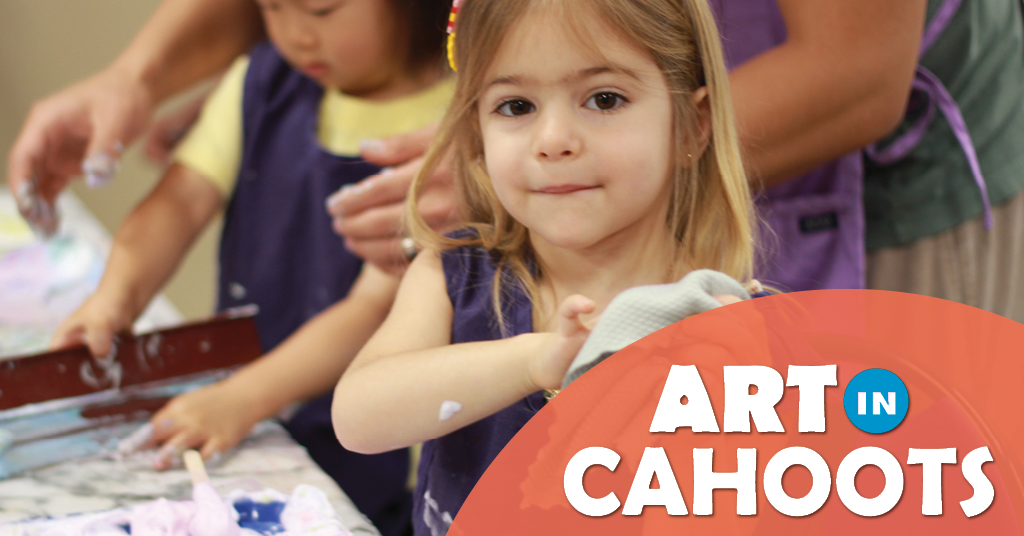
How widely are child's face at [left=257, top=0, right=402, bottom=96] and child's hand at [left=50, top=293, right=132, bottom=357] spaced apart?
0.37 metres

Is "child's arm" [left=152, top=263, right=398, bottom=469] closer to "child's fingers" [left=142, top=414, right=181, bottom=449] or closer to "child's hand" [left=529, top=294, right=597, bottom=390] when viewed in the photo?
"child's fingers" [left=142, top=414, right=181, bottom=449]

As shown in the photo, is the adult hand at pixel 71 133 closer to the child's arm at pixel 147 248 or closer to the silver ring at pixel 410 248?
the child's arm at pixel 147 248

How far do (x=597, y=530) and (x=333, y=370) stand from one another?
1.60ft

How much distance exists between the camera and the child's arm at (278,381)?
2.53 feet

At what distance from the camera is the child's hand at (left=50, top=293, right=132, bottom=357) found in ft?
2.80

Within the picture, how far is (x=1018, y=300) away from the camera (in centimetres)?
84

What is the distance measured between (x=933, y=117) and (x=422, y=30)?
→ 1.86ft

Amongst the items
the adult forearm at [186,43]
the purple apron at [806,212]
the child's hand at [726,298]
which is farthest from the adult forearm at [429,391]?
the adult forearm at [186,43]

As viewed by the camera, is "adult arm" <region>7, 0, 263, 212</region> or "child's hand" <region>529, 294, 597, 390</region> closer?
"child's hand" <region>529, 294, 597, 390</region>

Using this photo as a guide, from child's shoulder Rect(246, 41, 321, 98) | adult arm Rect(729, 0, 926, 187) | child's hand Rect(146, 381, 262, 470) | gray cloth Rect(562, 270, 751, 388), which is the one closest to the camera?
gray cloth Rect(562, 270, 751, 388)

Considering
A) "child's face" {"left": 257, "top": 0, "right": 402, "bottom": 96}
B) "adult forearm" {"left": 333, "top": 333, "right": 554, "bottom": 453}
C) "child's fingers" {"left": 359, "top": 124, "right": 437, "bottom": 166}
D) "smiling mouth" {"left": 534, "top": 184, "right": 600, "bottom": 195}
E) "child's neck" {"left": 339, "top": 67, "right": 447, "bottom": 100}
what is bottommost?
"adult forearm" {"left": 333, "top": 333, "right": 554, "bottom": 453}

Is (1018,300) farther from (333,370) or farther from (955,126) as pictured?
(333,370)

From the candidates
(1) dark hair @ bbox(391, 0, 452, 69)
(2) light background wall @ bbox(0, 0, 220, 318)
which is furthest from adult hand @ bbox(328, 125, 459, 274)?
(2) light background wall @ bbox(0, 0, 220, 318)

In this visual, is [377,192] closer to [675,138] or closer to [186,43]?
→ [675,138]
